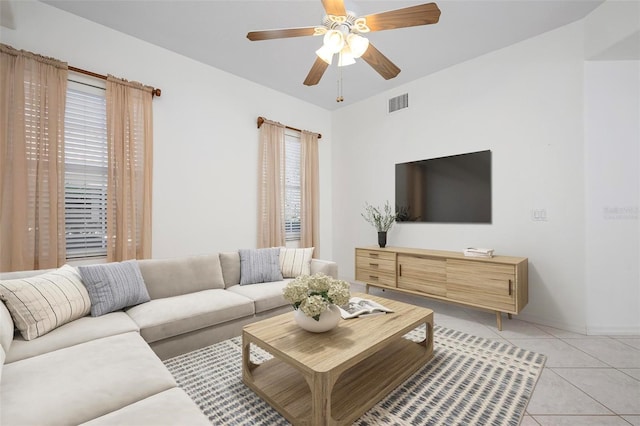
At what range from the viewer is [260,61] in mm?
3324

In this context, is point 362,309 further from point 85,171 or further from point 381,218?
point 85,171

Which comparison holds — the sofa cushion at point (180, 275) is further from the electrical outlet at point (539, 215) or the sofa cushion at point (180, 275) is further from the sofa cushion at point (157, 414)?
the electrical outlet at point (539, 215)

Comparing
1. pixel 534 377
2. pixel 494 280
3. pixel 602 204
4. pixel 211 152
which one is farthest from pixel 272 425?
pixel 602 204

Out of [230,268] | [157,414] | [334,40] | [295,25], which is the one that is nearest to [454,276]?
[230,268]

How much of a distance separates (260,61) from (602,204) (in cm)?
374

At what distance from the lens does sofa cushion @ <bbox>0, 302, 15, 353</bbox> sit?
141cm

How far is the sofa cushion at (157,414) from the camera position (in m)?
0.99

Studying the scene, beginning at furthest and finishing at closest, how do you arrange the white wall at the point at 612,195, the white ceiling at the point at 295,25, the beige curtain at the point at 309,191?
1. the beige curtain at the point at 309,191
2. the white wall at the point at 612,195
3. the white ceiling at the point at 295,25

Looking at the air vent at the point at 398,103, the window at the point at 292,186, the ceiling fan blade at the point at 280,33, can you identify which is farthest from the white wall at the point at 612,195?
the window at the point at 292,186

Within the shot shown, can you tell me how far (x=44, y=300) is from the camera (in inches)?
67.0

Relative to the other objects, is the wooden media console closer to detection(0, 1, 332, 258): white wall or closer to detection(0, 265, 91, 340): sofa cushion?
detection(0, 1, 332, 258): white wall

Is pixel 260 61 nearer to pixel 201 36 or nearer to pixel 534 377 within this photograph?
pixel 201 36

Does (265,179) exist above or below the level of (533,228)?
above

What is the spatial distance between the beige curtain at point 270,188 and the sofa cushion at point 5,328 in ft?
8.00
